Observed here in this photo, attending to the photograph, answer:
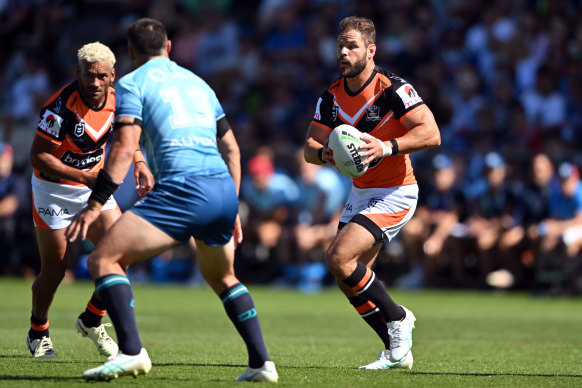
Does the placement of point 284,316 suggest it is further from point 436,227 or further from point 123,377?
point 123,377

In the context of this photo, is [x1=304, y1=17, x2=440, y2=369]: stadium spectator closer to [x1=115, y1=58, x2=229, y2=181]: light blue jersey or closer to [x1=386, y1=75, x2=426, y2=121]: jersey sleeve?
[x1=386, y1=75, x2=426, y2=121]: jersey sleeve

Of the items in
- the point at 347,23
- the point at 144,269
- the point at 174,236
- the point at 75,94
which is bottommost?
the point at 144,269

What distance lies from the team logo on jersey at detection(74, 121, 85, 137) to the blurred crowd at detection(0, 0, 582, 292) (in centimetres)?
981

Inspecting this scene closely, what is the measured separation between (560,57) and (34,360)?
12581 mm

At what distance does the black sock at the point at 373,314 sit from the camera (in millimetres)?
7914

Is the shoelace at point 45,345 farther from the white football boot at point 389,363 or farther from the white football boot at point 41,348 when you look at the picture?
the white football boot at point 389,363

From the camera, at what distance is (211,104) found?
6.65m

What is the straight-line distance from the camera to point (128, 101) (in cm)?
635

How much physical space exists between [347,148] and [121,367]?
2518mm

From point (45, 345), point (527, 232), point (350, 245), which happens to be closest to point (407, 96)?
point (350, 245)

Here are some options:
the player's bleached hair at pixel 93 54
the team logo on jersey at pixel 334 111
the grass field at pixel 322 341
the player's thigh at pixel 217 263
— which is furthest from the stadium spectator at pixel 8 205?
the player's thigh at pixel 217 263

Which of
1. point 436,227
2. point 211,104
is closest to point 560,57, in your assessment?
point 436,227

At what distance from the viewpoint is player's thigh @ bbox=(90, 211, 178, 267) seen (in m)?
6.23

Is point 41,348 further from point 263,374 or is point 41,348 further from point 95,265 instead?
point 263,374
